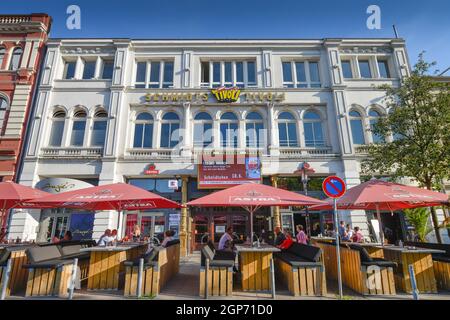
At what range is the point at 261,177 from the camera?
1531 cm

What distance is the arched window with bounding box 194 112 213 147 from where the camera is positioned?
16609 mm

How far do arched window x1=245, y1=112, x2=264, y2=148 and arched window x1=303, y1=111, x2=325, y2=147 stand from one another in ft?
10.00

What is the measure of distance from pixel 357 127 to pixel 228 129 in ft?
29.0

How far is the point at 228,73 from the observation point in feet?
61.2

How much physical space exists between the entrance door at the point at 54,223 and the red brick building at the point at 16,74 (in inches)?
124

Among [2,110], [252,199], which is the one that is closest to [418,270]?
[252,199]

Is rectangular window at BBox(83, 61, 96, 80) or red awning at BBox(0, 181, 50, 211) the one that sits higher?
rectangular window at BBox(83, 61, 96, 80)

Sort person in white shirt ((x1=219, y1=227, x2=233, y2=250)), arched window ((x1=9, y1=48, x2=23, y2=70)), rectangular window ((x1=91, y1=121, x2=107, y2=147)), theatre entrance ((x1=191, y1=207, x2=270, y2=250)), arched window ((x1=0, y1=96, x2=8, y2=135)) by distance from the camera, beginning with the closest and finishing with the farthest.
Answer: person in white shirt ((x1=219, y1=227, x2=233, y2=250))
theatre entrance ((x1=191, y1=207, x2=270, y2=250))
arched window ((x1=0, y1=96, x2=8, y2=135))
rectangular window ((x1=91, y1=121, x2=107, y2=147))
arched window ((x1=9, y1=48, x2=23, y2=70))

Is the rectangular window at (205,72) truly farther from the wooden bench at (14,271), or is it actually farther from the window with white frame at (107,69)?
the wooden bench at (14,271)

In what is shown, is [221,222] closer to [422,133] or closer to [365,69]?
[422,133]

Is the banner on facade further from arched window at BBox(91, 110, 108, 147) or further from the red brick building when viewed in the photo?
the red brick building

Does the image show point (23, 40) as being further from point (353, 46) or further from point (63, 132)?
point (353, 46)

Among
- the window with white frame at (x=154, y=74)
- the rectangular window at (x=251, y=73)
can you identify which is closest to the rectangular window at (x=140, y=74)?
the window with white frame at (x=154, y=74)

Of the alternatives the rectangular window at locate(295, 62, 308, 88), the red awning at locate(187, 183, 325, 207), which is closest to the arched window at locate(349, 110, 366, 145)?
the rectangular window at locate(295, 62, 308, 88)
